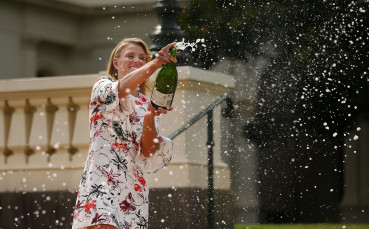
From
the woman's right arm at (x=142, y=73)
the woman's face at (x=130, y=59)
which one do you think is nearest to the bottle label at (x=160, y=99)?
the woman's right arm at (x=142, y=73)

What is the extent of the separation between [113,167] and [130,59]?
0.60 m

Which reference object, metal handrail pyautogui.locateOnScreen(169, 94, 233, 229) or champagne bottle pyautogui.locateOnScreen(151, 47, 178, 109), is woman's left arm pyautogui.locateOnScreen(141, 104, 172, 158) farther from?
metal handrail pyautogui.locateOnScreen(169, 94, 233, 229)

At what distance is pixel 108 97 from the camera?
590cm

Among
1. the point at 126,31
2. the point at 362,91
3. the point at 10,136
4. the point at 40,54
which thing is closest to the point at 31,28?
the point at 40,54

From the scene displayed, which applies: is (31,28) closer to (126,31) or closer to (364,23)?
(126,31)

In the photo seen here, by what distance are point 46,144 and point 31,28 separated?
110ft

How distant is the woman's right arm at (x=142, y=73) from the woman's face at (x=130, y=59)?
0.22 meters

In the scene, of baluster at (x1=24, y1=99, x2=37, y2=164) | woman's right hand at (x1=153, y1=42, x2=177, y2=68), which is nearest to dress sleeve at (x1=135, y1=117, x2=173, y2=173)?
woman's right hand at (x1=153, y1=42, x2=177, y2=68)

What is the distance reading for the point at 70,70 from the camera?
45594 millimetres

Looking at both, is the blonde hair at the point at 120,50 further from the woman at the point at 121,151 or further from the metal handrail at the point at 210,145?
the metal handrail at the point at 210,145

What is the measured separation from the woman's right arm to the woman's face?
0.22 metres

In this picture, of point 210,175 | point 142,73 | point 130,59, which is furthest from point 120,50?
point 210,175

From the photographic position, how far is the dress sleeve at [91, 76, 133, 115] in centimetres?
589

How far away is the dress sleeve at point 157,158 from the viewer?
238 inches
